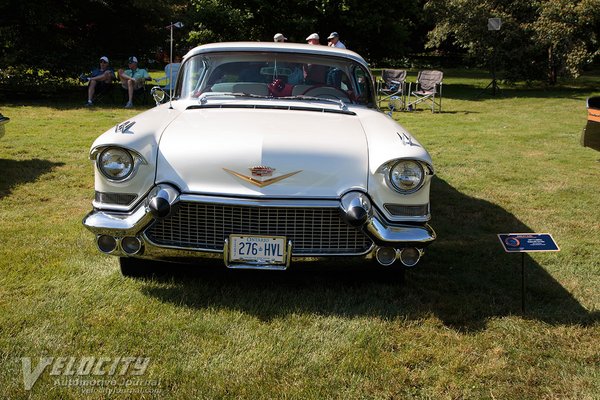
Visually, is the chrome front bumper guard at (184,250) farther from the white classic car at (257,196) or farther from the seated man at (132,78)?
the seated man at (132,78)

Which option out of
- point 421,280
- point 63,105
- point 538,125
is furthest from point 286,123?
point 63,105

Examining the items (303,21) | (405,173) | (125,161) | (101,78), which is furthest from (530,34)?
(125,161)

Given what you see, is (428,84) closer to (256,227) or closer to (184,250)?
(256,227)

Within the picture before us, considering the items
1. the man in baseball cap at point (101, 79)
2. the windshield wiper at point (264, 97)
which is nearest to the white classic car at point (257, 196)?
the windshield wiper at point (264, 97)

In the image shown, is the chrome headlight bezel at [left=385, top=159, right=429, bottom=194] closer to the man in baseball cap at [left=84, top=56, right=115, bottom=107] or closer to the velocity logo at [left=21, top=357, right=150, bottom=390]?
the velocity logo at [left=21, top=357, right=150, bottom=390]

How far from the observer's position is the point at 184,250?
3.33 m

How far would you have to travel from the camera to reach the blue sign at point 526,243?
3.39 meters

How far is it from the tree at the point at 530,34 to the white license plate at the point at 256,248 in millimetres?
17162

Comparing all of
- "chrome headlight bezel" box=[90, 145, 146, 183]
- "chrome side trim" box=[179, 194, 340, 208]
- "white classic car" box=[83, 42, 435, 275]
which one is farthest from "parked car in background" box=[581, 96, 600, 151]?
"chrome headlight bezel" box=[90, 145, 146, 183]

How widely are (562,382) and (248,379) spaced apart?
4.90 ft

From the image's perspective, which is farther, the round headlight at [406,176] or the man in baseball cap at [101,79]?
the man in baseball cap at [101,79]

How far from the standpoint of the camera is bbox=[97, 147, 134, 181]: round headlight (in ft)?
11.1

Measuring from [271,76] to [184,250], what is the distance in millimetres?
1936

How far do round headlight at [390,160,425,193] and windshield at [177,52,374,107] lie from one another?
4.80ft
